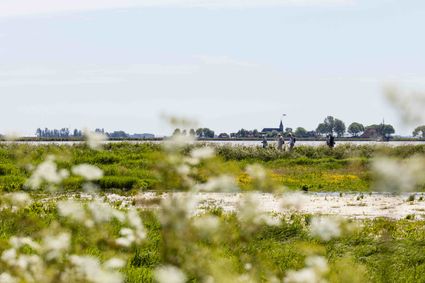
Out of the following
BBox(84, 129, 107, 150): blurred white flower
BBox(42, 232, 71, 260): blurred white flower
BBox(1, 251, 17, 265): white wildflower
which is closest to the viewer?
BBox(84, 129, 107, 150): blurred white flower

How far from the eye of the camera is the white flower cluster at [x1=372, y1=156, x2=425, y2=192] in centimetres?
336

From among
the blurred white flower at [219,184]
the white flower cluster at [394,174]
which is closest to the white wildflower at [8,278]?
the blurred white flower at [219,184]

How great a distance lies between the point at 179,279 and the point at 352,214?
16115mm

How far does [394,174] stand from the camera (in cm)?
338

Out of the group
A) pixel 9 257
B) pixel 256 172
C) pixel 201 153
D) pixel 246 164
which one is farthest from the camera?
pixel 246 164

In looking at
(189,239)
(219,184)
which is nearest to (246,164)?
(189,239)

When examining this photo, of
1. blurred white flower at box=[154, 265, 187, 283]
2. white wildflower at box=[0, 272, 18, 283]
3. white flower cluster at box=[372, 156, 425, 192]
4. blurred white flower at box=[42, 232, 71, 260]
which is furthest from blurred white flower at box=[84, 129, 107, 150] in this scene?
white flower cluster at box=[372, 156, 425, 192]

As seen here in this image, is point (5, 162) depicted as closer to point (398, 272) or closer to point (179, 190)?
point (398, 272)

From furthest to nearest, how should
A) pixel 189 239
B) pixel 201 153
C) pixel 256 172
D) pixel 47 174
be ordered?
pixel 47 174
pixel 256 172
pixel 189 239
pixel 201 153

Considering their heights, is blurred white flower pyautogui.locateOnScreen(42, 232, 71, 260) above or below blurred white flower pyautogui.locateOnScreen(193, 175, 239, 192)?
below

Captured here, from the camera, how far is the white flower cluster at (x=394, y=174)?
11.0 feet

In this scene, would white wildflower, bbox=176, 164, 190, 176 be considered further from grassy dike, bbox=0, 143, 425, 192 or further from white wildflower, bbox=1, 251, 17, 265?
grassy dike, bbox=0, 143, 425, 192

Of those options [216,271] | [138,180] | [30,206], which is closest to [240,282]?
[216,271]

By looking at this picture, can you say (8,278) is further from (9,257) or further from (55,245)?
(55,245)
